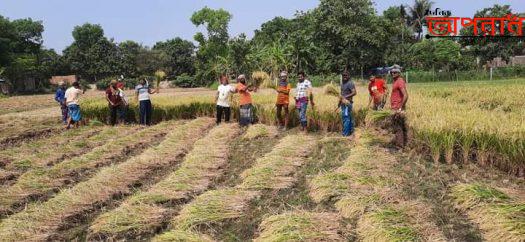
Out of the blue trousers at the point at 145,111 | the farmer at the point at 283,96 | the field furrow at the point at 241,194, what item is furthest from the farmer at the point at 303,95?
the blue trousers at the point at 145,111

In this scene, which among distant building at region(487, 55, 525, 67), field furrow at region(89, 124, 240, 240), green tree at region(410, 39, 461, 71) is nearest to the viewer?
field furrow at region(89, 124, 240, 240)

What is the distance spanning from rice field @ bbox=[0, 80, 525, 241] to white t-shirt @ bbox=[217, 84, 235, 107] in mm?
1247

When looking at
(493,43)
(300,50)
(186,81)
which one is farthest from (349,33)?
(186,81)

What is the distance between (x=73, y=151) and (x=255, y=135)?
3.36m

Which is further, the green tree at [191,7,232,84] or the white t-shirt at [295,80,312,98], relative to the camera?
the green tree at [191,7,232,84]

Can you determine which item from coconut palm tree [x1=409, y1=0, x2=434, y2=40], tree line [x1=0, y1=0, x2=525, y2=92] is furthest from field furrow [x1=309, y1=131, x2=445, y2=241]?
coconut palm tree [x1=409, y1=0, x2=434, y2=40]

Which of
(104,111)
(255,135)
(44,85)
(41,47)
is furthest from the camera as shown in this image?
(41,47)

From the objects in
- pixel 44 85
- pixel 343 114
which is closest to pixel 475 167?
pixel 343 114

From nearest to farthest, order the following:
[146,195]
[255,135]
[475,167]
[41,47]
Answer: [146,195] < [475,167] < [255,135] < [41,47]

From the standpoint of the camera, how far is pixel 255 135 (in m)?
9.23

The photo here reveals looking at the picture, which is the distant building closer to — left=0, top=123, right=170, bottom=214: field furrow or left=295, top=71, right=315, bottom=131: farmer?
left=295, top=71, right=315, bottom=131: farmer

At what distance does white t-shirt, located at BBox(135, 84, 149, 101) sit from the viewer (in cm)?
1158

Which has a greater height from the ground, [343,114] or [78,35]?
[78,35]

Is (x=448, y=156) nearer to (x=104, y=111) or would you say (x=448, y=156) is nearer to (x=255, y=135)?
(x=255, y=135)
